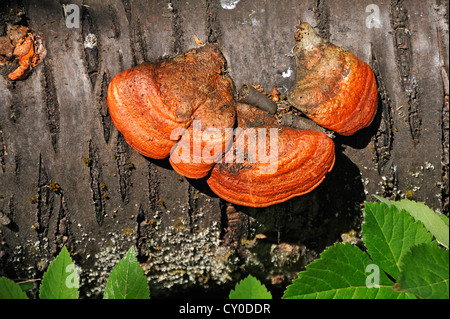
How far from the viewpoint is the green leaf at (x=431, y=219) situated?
2141 millimetres

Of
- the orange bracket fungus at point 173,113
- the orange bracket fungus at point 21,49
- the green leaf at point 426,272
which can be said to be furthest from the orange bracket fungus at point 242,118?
the green leaf at point 426,272

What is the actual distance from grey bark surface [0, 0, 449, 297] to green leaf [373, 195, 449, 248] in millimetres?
591

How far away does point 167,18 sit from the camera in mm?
2576

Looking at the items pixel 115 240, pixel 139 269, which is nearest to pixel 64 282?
pixel 139 269

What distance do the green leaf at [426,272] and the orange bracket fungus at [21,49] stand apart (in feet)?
8.65

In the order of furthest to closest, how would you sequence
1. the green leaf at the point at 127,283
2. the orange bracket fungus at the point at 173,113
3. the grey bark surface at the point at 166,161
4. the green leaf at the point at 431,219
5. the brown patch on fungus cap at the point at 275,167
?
1. the grey bark surface at the point at 166,161
2. the brown patch on fungus cap at the point at 275,167
3. the orange bracket fungus at the point at 173,113
4. the green leaf at the point at 431,219
5. the green leaf at the point at 127,283

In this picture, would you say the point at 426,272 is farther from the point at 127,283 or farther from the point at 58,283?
the point at 58,283

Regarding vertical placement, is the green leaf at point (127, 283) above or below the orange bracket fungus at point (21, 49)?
below

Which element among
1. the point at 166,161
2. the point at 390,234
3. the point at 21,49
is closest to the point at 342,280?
the point at 390,234

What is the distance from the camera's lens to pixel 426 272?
194 centimetres

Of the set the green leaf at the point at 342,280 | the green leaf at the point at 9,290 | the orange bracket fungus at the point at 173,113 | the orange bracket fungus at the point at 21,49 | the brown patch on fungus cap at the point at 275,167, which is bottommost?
the green leaf at the point at 342,280

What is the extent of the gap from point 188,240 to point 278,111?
123 cm

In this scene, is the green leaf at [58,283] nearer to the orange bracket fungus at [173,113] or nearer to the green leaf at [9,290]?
the green leaf at [9,290]

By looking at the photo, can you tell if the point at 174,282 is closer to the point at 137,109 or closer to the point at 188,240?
the point at 188,240
